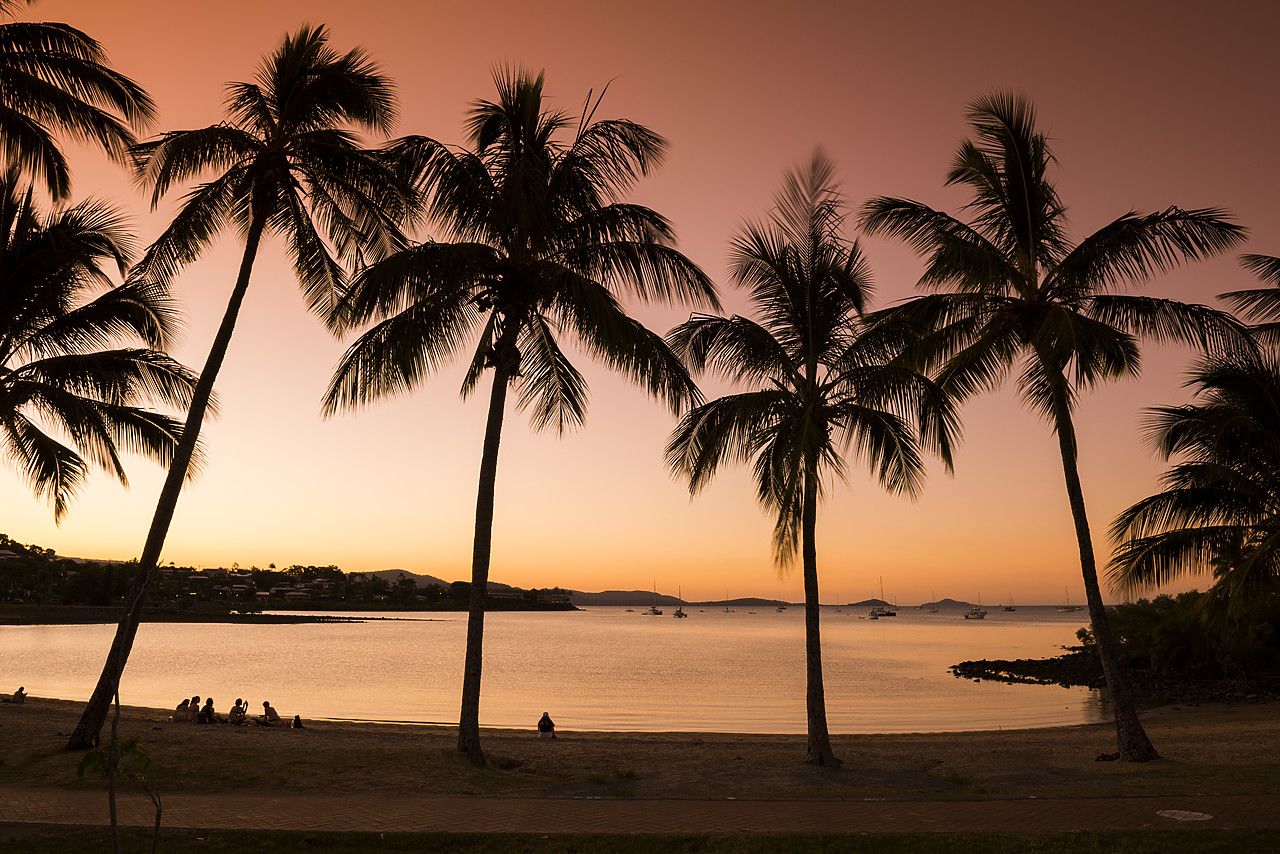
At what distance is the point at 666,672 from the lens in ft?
186

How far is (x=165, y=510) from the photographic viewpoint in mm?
13461

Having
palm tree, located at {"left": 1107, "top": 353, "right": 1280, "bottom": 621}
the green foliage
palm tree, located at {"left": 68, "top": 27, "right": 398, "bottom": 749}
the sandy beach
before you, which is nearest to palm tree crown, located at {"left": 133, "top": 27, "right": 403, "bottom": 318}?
palm tree, located at {"left": 68, "top": 27, "right": 398, "bottom": 749}

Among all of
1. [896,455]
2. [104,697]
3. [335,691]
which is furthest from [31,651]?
A: [896,455]

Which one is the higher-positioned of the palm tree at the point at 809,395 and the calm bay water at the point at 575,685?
the palm tree at the point at 809,395

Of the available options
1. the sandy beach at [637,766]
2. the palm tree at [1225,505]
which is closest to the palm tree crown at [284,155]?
the sandy beach at [637,766]

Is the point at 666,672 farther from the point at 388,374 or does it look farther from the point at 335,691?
the point at 388,374

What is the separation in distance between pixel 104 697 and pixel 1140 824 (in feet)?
48.3

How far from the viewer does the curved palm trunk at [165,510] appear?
40.8 ft

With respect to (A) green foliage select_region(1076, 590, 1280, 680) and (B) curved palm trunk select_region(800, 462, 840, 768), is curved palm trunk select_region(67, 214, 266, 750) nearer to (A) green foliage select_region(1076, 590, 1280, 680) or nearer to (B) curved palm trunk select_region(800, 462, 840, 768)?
(B) curved palm trunk select_region(800, 462, 840, 768)

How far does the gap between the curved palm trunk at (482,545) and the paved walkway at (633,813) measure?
109 inches

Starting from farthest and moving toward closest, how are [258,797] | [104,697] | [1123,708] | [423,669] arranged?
[423,669] → [1123,708] → [104,697] → [258,797]

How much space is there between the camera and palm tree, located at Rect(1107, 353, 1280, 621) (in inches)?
623

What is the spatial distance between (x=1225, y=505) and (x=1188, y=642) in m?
25.4

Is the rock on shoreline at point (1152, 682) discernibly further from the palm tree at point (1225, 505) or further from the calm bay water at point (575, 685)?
the palm tree at point (1225, 505)
